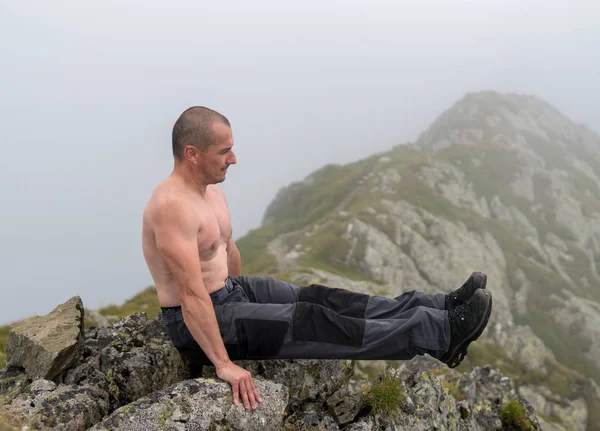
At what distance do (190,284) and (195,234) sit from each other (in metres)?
0.83

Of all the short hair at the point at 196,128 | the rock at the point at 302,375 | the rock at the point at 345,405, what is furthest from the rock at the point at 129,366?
the short hair at the point at 196,128

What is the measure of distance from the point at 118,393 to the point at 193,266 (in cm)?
298

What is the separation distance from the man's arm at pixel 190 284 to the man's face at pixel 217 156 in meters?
0.86

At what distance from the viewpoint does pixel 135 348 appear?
7973 mm

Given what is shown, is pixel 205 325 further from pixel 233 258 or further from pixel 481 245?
pixel 481 245

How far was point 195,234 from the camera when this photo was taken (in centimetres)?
→ 661

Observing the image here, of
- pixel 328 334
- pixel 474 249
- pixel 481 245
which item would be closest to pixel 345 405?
pixel 328 334

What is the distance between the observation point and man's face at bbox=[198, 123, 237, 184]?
22.6 feet

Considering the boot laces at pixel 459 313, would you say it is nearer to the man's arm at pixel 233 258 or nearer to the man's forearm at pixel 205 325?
the man's forearm at pixel 205 325

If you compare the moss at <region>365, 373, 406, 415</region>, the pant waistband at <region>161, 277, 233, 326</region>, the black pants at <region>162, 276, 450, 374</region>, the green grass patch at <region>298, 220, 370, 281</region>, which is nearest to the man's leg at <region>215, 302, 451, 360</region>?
the black pants at <region>162, 276, 450, 374</region>

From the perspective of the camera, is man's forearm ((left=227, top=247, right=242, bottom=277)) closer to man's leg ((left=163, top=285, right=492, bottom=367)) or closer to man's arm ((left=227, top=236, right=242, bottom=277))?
man's arm ((left=227, top=236, right=242, bottom=277))

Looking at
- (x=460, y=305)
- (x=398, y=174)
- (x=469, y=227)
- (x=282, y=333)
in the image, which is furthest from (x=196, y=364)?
(x=398, y=174)

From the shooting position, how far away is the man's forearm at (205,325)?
249 inches

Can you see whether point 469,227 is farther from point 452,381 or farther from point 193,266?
point 193,266
